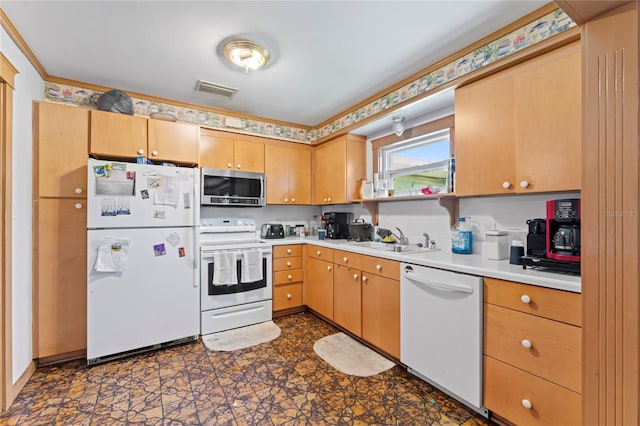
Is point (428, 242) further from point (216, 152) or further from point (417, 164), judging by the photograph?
point (216, 152)

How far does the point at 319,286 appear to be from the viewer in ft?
10.6

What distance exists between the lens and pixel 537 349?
144cm

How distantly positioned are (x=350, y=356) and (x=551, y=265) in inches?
63.4

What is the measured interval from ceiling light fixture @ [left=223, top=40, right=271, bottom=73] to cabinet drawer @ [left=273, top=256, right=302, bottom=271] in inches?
78.4

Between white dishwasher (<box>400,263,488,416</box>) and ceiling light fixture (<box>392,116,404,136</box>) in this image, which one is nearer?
white dishwasher (<box>400,263,488,416</box>)

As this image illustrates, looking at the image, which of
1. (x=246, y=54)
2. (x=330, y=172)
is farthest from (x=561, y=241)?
(x=330, y=172)

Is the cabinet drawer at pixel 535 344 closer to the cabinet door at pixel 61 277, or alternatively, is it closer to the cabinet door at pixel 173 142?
the cabinet door at pixel 173 142

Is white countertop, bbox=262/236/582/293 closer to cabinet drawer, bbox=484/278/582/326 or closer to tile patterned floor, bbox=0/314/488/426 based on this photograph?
cabinet drawer, bbox=484/278/582/326

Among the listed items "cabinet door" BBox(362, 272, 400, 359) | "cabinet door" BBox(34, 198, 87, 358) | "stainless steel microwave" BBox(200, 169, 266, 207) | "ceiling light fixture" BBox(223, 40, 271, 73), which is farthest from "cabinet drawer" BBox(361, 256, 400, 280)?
"cabinet door" BBox(34, 198, 87, 358)

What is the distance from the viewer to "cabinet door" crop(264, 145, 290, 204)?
11.9ft

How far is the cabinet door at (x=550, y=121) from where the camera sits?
1554 millimetres

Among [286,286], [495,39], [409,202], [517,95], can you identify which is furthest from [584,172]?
[286,286]

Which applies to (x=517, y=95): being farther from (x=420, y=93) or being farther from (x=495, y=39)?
(x=420, y=93)

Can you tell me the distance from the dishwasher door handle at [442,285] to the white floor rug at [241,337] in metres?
1.52
